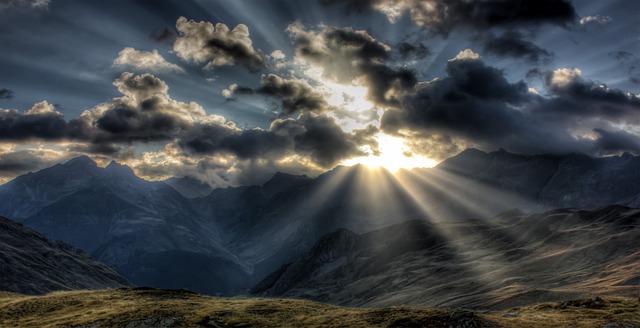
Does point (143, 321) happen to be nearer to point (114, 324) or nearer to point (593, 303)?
point (114, 324)

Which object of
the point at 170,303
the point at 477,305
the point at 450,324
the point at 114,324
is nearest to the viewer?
the point at 450,324

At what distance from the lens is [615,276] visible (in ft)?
632

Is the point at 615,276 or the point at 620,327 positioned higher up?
the point at 620,327

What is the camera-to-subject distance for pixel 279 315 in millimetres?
59656

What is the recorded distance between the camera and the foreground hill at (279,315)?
4684 cm

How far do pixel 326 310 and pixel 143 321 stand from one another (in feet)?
79.9

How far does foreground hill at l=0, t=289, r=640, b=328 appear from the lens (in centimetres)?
4684

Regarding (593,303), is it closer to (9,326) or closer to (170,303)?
(170,303)

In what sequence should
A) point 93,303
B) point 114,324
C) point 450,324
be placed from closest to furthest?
point 450,324, point 114,324, point 93,303

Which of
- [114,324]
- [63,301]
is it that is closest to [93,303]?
[63,301]

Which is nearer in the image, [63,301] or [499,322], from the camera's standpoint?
[499,322]

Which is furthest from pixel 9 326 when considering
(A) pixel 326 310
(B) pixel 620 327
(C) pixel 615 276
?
(C) pixel 615 276

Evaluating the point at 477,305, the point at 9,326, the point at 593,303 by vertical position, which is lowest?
the point at 477,305

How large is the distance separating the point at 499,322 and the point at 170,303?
4658 centimetres
